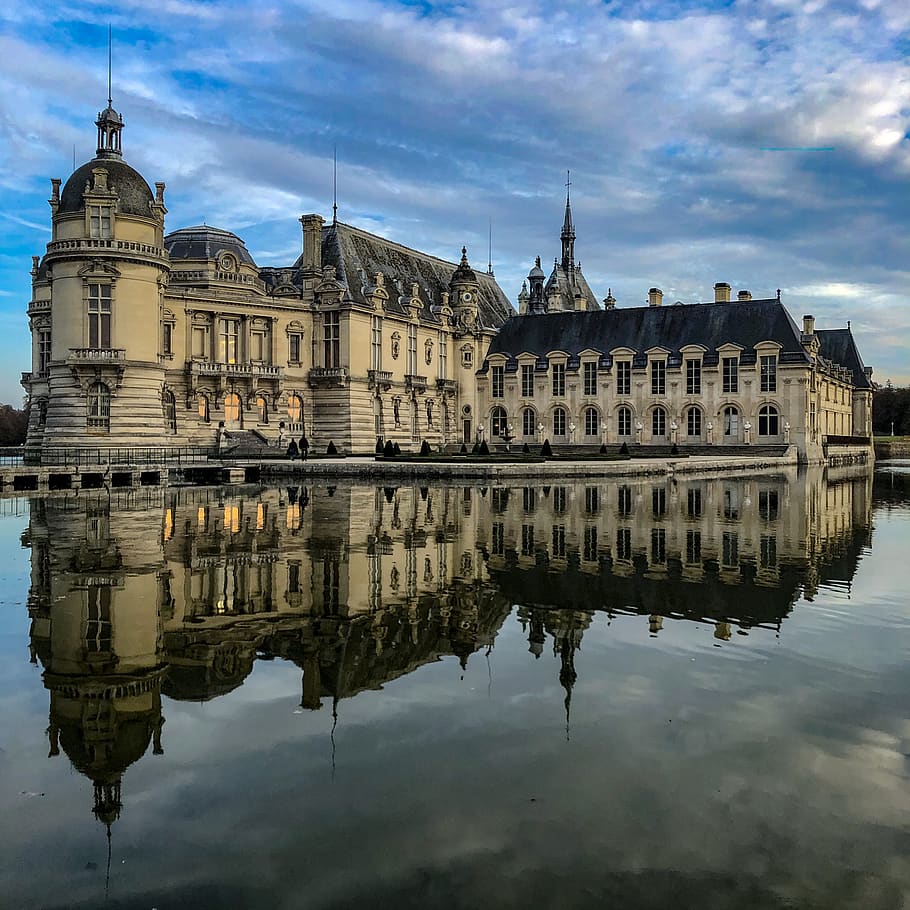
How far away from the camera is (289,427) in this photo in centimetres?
5812

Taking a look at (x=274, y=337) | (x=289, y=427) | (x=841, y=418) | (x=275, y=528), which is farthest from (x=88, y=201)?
(x=841, y=418)

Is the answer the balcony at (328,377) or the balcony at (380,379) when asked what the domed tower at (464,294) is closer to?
the balcony at (380,379)

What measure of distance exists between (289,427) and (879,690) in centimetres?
5148

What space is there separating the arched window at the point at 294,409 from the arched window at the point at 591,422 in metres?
24.7

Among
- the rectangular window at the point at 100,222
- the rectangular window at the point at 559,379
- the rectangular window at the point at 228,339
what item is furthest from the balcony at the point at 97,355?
the rectangular window at the point at 559,379

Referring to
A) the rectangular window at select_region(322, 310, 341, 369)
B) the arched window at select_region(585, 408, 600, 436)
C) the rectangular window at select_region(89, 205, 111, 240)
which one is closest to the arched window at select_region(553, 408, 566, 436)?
the arched window at select_region(585, 408, 600, 436)

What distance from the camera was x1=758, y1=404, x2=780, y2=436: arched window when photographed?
211 feet

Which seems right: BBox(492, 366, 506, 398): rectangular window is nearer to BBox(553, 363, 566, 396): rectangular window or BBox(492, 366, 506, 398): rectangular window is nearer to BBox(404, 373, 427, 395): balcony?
BBox(553, 363, 566, 396): rectangular window

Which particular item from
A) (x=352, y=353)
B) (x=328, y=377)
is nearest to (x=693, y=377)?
(x=352, y=353)

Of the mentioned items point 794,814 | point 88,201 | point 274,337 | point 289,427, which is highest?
point 88,201

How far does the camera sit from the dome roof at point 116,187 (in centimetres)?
4662

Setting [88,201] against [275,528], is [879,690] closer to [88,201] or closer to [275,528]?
[275,528]

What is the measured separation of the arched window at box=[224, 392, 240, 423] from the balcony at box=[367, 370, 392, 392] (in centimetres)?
973

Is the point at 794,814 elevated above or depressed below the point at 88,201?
below
